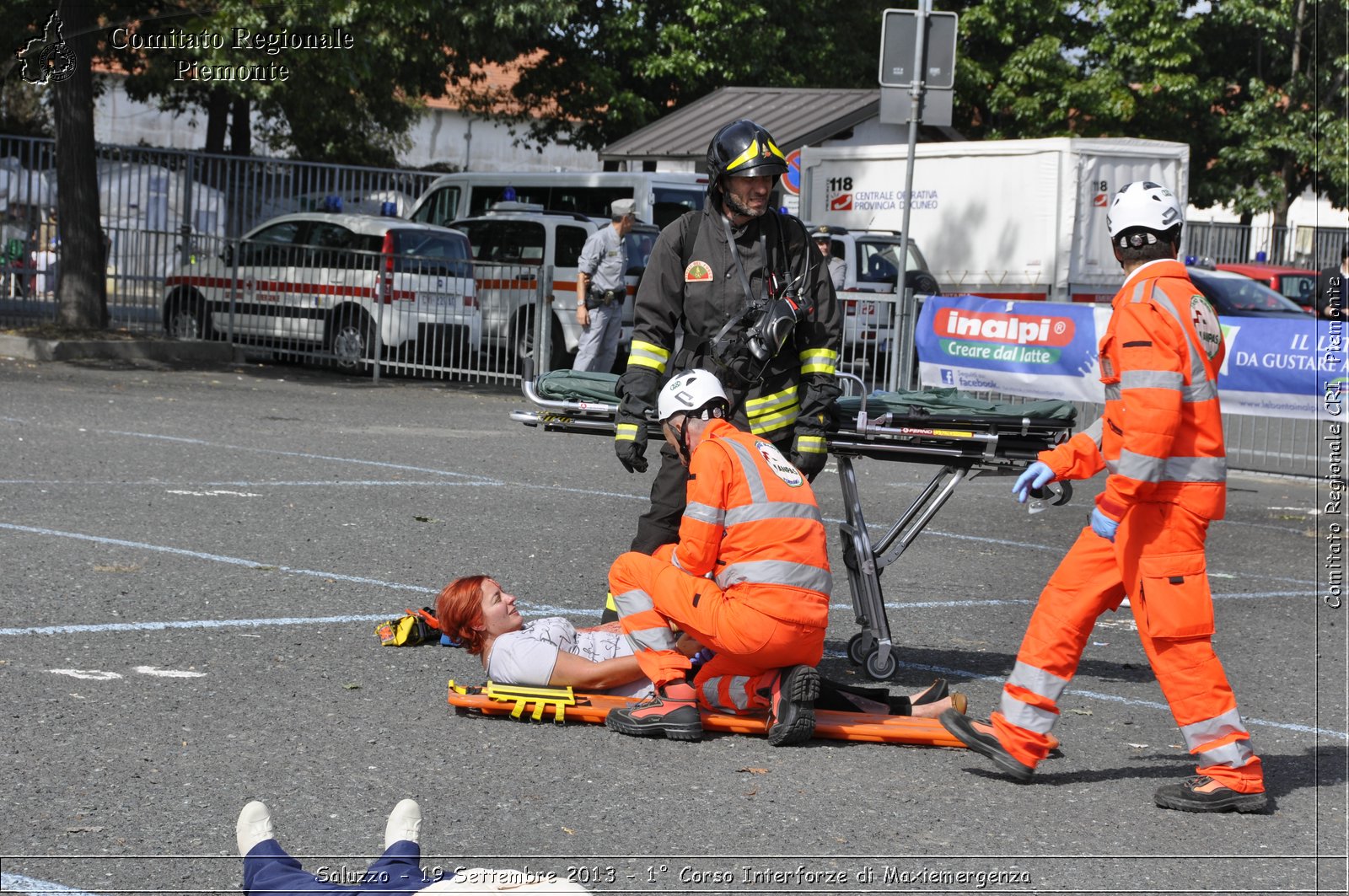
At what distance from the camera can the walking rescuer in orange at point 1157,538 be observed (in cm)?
502

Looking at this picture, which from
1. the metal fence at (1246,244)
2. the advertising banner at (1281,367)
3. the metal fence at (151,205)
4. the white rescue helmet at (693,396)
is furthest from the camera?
the metal fence at (1246,244)

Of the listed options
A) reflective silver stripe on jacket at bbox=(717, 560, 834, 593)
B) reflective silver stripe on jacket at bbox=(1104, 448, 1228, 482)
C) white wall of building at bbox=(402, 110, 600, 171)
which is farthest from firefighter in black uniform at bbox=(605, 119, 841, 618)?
white wall of building at bbox=(402, 110, 600, 171)

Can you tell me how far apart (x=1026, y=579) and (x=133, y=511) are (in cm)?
495

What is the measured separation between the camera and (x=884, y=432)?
6.36 meters

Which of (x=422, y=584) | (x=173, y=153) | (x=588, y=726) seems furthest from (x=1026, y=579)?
(x=173, y=153)

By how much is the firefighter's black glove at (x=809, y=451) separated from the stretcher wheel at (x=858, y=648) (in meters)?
0.78

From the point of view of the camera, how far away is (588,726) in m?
5.65

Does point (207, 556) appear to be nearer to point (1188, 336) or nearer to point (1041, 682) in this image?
point (1041, 682)

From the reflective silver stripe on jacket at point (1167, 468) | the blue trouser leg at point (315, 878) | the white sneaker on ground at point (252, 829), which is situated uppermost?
the reflective silver stripe on jacket at point (1167, 468)

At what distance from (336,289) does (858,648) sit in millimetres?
13323

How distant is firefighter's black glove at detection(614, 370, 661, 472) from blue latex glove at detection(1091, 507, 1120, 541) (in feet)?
5.56

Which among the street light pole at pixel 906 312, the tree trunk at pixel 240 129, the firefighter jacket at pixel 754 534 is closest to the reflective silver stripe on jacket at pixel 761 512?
the firefighter jacket at pixel 754 534

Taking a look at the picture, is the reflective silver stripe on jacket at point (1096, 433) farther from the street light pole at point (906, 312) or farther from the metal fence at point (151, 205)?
the metal fence at point (151, 205)

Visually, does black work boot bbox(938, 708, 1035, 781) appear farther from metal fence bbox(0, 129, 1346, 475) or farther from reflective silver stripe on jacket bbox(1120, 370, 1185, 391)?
metal fence bbox(0, 129, 1346, 475)
